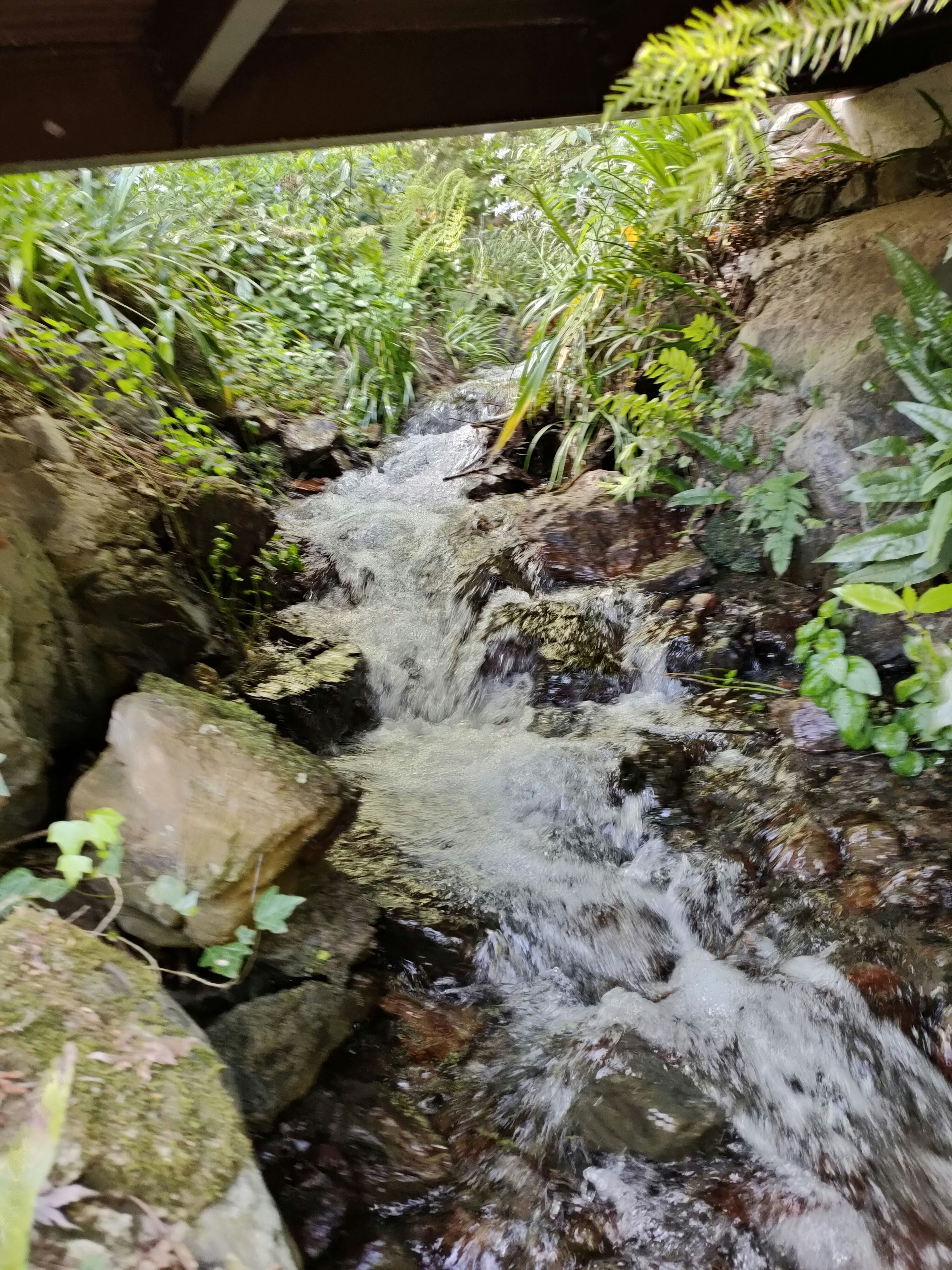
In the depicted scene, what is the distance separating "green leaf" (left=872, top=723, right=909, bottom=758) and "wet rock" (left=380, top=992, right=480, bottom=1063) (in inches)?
70.7

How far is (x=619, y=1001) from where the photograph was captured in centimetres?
246

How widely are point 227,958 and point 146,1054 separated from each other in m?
0.45

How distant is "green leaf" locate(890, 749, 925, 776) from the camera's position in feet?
9.36

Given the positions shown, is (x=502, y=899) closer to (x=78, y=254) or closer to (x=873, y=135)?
(x=78, y=254)

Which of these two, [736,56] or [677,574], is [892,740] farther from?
[736,56]

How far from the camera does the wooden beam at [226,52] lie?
1.95 m

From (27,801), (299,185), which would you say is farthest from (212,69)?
(299,185)

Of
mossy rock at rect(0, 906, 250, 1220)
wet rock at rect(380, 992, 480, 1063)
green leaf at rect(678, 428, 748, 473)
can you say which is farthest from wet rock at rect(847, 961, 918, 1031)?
green leaf at rect(678, 428, 748, 473)

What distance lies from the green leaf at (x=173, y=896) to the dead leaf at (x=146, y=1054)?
0.29 metres

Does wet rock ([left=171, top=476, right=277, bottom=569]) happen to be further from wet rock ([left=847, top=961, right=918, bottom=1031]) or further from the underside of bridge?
wet rock ([left=847, top=961, right=918, bottom=1031])

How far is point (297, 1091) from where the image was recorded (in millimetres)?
2057

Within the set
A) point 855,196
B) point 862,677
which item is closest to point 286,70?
point 862,677

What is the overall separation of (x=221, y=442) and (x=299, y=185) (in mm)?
5635

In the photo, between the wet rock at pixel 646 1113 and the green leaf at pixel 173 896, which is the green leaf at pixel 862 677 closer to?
the wet rock at pixel 646 1113
